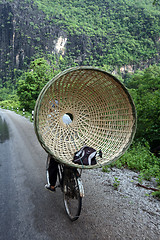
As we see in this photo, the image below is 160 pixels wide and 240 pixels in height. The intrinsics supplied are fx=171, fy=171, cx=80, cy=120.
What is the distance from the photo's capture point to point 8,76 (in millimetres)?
75188

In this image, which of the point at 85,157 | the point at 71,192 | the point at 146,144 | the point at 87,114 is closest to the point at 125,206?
the point at 71,192

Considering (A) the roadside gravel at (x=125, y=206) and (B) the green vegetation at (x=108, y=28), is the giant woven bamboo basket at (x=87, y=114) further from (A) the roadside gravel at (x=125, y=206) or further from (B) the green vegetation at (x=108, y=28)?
(B) the green vegetation at (x=108, y=28)

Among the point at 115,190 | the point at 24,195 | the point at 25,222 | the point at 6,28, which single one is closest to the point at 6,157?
the point at 24,195

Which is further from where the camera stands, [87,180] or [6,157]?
[6,157]

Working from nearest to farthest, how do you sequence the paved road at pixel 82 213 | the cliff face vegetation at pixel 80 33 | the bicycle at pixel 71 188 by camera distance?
the paved road at pixel 82 213, the bicycle at pixel 71 188, the cliff face vegetation at pixel 80 33

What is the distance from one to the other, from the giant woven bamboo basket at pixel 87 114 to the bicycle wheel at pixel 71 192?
243 millimetres

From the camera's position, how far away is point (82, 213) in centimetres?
255

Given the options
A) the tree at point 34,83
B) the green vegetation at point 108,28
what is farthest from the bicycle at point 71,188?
the green vegetation at point 108,28

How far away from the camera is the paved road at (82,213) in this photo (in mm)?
2162

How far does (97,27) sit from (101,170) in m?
79.2

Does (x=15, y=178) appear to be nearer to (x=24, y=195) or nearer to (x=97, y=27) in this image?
(x=24, y=195)

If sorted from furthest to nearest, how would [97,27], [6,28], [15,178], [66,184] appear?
1. [6,28]
2. [97,27]
3. [15,178]
4. [66,184]

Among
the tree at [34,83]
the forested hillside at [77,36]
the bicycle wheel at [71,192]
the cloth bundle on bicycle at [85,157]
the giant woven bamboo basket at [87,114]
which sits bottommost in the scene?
the bicycle wheel at [71,192]

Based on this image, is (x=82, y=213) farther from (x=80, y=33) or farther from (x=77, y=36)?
(x=80, y=33)
